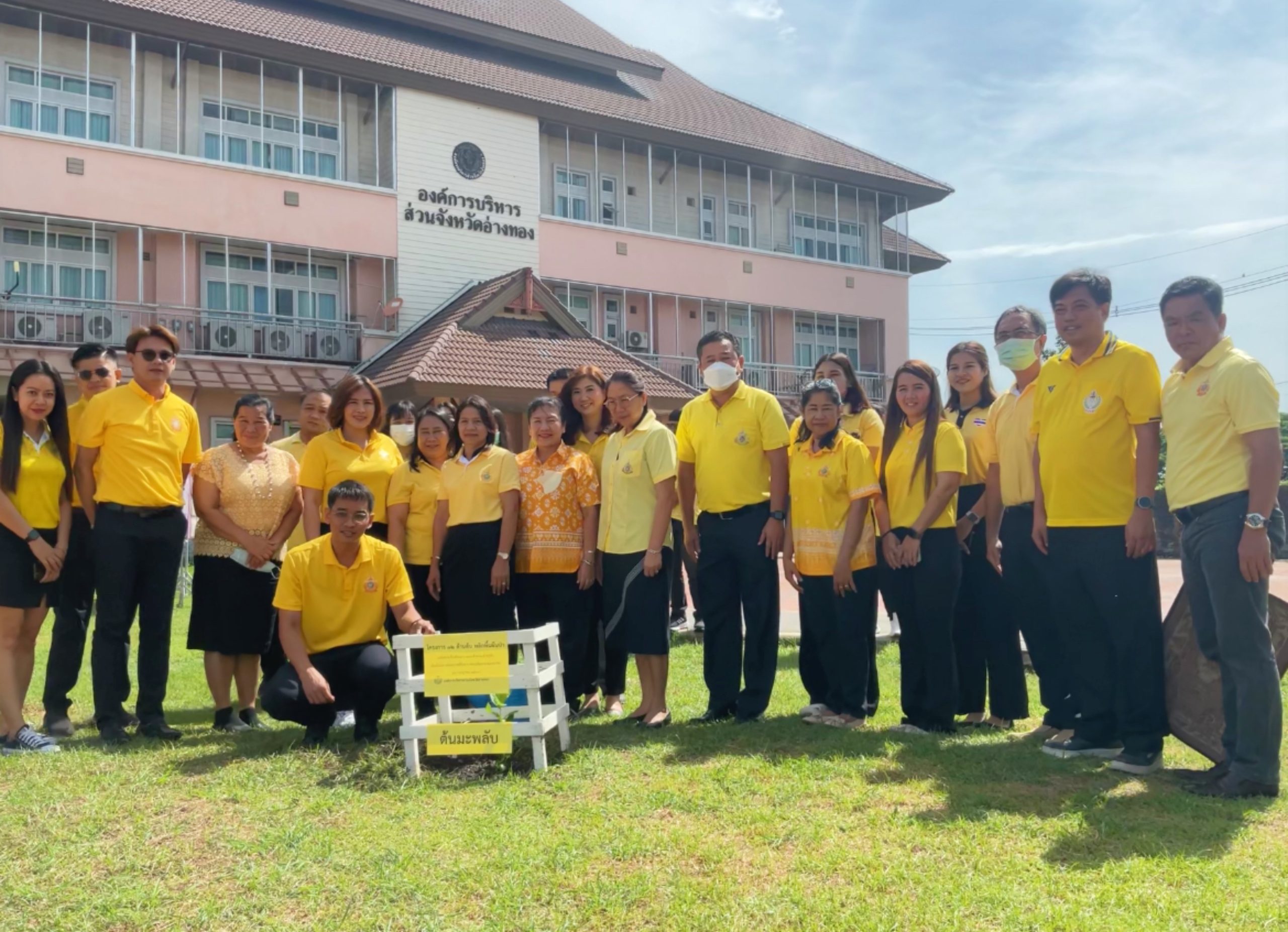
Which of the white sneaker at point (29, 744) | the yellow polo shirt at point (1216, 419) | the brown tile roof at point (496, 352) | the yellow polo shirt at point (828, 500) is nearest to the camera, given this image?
the yellow polo shirt at point (1216, 419)

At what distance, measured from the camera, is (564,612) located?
614 centimetres

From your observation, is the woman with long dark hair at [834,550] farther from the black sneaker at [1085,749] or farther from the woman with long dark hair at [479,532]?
the woman with long dark hair at [479,532]

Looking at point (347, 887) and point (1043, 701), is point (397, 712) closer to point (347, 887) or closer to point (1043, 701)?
point (347, 887)

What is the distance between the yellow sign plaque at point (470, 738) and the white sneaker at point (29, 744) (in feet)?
6.62

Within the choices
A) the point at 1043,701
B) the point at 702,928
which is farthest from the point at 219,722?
the point at 1043,701

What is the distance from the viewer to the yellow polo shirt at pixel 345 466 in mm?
6250

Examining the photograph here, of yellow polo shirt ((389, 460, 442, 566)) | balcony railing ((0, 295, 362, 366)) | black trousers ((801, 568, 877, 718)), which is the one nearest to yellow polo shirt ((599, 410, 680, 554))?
black trousers ((801, 568, 877, 718))

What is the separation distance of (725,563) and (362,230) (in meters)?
18.4

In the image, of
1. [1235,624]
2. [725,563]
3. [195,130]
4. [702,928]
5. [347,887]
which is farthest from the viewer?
[195,130]

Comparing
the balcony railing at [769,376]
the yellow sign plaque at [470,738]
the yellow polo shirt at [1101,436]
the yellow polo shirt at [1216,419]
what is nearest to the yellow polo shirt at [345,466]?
the yellow sign plaque at [470,738]

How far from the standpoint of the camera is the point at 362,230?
22.3 metres

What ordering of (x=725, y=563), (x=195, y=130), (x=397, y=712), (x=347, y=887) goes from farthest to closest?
(x=195, y=130), (x=397, y=712), (x=725, y=563), (x=347, y=887)

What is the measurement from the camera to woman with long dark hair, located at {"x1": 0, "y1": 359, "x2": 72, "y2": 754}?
5449mm

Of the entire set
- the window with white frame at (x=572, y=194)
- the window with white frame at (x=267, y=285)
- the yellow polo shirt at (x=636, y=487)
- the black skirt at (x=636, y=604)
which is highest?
the window with white frame at (x=572, y=194)
